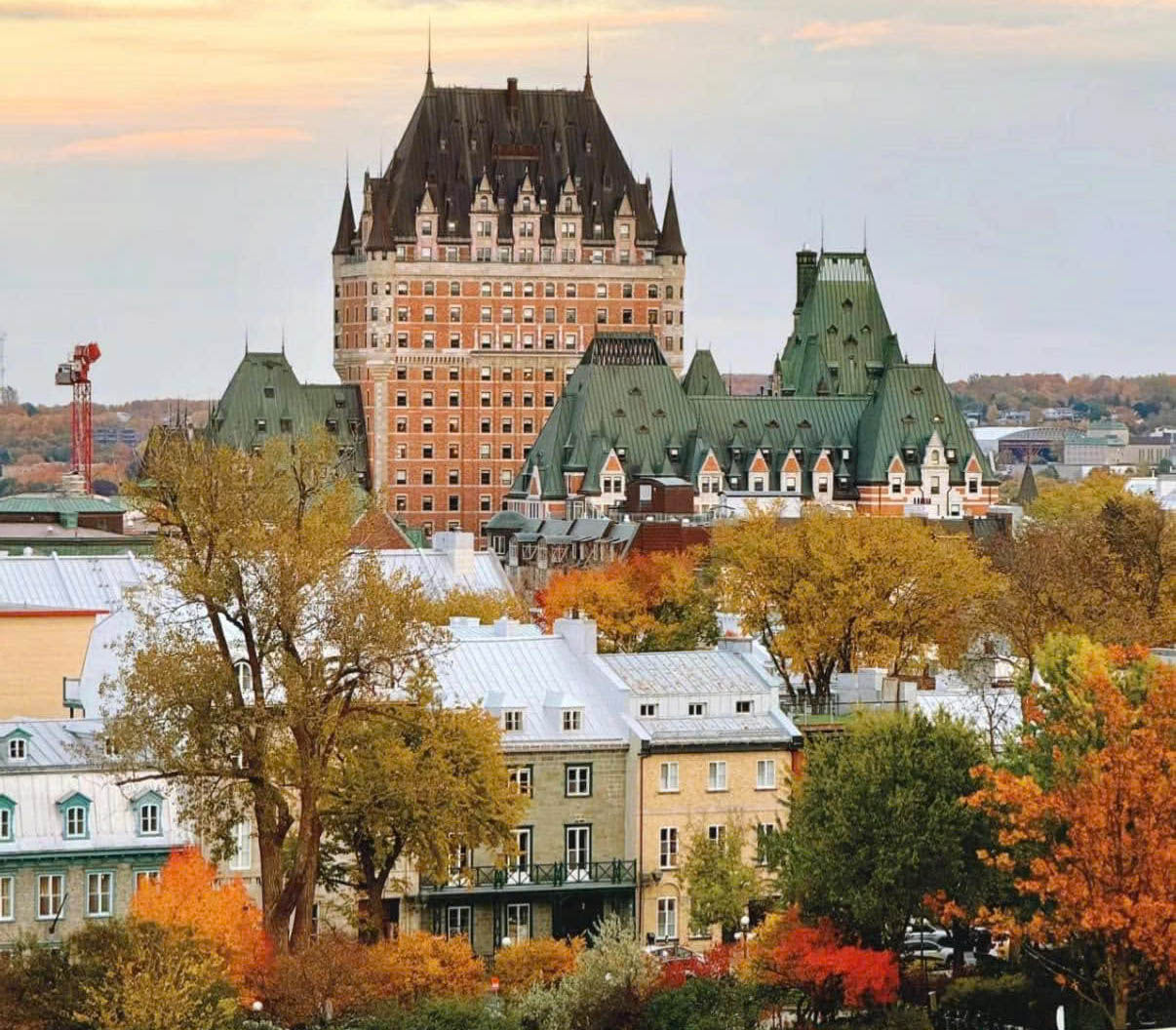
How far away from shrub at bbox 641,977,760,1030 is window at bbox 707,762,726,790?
526 inches

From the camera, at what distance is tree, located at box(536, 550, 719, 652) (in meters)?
129

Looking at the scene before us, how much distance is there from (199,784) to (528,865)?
1176 centimetres

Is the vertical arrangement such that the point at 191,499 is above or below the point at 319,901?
above

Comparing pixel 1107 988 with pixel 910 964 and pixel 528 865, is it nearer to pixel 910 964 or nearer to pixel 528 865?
pixel 910 964

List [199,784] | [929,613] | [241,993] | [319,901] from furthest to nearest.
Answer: [929,613], [319,901], [199,784], [241,993]

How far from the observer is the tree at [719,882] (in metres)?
79.6

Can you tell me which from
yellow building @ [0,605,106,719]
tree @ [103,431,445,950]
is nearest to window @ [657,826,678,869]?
tree @ [103,431,445,950]

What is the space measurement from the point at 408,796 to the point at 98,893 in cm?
750

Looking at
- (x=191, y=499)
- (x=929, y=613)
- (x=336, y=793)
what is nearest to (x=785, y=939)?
(x=336, y=793)

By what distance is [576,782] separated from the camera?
8412cm

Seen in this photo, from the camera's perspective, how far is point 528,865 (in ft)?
272

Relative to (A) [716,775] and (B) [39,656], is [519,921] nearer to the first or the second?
(A) [716,775]

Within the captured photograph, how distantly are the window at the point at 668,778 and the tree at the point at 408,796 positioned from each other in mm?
7471

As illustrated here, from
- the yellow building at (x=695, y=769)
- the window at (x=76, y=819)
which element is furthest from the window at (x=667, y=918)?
the window at (x=76, y=819)
